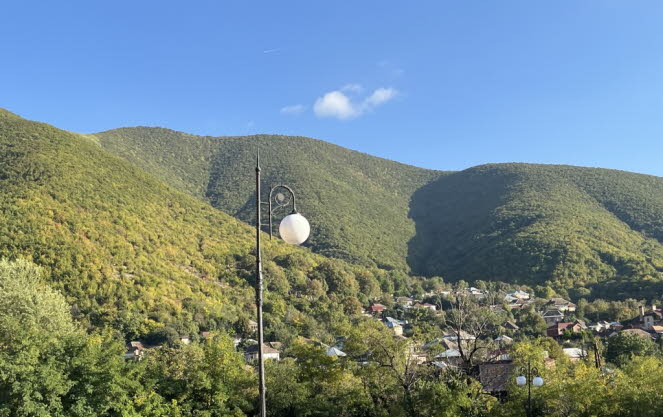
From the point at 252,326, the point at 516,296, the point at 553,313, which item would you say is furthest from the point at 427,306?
the point at 252,326

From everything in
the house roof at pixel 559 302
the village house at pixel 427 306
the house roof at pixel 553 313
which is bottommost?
the village house at pixel 427 306

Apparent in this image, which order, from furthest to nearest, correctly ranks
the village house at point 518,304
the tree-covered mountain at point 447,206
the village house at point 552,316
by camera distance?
1. the tree-covered mountain at point 447,206
2. the village house at point 518,304
3. the village house at point 552,316

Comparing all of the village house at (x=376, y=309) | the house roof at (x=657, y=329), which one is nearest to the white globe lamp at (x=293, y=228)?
the house roof at (x=657, y=329)

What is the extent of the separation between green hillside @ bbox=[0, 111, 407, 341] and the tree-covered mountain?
2104 centimetres

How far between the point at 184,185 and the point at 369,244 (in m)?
38.7

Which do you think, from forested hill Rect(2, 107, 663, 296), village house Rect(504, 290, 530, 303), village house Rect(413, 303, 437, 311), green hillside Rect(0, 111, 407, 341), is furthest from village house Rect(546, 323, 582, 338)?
green hillside Rect(0, 111, 407, 341)

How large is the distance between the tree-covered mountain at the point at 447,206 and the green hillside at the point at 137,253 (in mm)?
21040

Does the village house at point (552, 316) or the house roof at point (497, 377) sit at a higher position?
the house roof at point (497, 377)

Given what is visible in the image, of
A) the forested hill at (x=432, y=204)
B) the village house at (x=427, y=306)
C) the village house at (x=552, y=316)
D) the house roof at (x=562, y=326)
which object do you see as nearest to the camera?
the house roof at (x=562, y=326)

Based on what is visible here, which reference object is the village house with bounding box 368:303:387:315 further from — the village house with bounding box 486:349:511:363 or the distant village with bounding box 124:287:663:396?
the village house with bounding box 486:349:511:363

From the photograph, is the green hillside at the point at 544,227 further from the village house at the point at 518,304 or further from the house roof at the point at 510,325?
the house roof at the point at 510,325

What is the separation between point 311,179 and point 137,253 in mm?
59941

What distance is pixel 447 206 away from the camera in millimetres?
122062

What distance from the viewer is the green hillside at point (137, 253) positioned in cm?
4247
